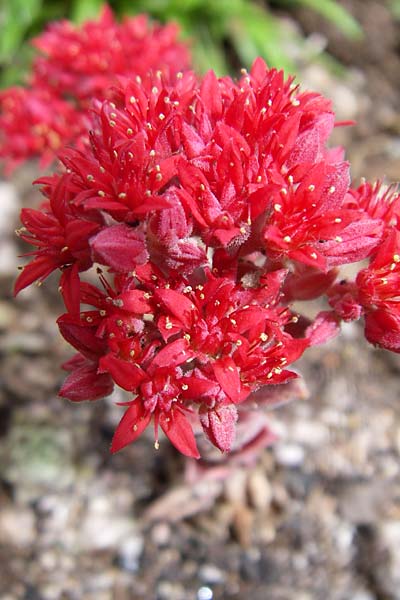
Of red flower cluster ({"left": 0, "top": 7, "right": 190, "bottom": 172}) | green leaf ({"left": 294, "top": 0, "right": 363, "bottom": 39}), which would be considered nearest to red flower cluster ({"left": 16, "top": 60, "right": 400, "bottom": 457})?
red flower cluster ({"left": 0, "top": 7, "right": 190, "bottom": 172})

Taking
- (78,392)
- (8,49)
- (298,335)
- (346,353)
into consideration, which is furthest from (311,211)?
(8,49)

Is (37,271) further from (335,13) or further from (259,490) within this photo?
(335,13)

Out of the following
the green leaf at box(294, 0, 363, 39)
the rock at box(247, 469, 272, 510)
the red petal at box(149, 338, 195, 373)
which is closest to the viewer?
the red petal at box(149, 338, 195, 373)

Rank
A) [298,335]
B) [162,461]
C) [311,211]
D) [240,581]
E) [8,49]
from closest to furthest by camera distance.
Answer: [311,211], [298,335], [240,581], [162,461], [8,49]

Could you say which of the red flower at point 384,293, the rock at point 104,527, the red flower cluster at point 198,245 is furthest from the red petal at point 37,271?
the rock at point 104,527

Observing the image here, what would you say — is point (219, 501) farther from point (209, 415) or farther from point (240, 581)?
Result: point (209, 415)

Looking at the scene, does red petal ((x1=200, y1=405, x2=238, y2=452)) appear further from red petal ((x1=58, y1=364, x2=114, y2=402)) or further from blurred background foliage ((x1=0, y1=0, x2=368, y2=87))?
blurred background foliage ((x1=0, y1=0, x2=368, y2=87))

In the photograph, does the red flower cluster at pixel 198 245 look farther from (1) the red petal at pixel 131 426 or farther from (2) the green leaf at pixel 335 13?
(2) the green leaf at pixel 335 13
